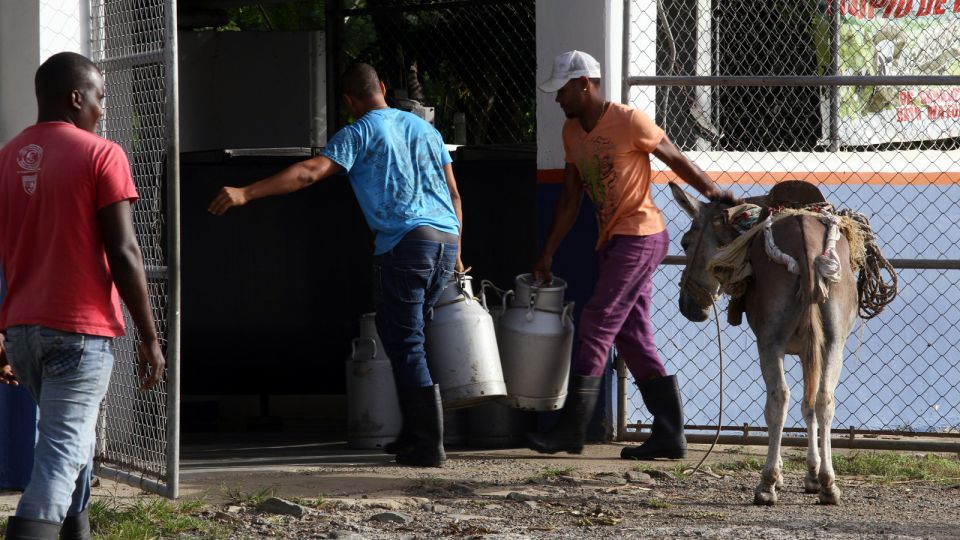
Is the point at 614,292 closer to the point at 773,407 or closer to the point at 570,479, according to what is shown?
the point at 570,479

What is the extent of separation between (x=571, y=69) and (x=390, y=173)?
44.3 inches

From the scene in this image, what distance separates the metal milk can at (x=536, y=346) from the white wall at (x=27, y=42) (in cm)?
265

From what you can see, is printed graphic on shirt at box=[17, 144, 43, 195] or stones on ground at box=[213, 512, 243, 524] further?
stones on ground at box=[213, 512, 243, 524]

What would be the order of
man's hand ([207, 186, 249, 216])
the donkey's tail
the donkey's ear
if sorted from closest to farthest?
the donkey's tail
man's hand ([207, 186, 249, 216])
the donkey's ear

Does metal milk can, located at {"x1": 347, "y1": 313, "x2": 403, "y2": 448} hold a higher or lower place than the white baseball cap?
lower

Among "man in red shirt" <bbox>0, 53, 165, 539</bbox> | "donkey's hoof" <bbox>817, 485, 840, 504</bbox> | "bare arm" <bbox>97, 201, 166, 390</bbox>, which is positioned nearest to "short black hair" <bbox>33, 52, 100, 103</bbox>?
"man in red shirt" <bbox>0, 53, 165, 539</bbox>

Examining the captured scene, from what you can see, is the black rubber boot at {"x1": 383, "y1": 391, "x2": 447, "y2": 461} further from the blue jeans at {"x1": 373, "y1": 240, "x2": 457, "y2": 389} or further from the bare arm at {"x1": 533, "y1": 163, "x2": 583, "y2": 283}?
the bare arm at {"x1": 533, "y1": 163, "x2": 583, "y2": 283}

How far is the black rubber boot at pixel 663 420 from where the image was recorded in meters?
7.35

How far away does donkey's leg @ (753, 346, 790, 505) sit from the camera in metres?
6.00

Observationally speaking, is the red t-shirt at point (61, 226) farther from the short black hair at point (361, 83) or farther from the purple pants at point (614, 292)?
the purple pants at point (614, 292)

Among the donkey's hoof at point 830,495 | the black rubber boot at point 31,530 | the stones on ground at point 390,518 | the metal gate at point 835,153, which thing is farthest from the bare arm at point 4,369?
the metal gate at point 835,153

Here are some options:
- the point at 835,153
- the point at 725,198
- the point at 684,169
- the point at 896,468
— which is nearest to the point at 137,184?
the point at 684,169

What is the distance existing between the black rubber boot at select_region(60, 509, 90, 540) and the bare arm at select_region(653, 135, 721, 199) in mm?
3510

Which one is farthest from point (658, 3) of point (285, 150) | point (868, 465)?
point (868, 465)
